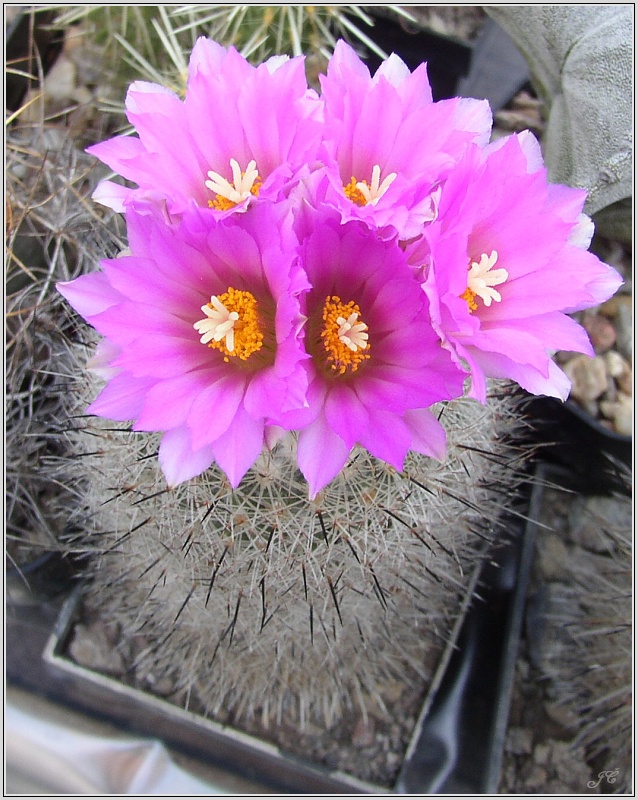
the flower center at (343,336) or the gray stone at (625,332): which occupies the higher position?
the flower center at (343,336)

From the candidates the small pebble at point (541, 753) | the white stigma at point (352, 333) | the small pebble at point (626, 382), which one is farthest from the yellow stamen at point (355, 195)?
the small pebble at point (541, 753)

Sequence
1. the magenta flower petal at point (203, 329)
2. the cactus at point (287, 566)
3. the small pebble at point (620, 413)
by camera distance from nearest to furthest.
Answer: the magenta flower petal at point (203, 329)
the cactus at point (287, 566)
the small pebble at point (620, 413)

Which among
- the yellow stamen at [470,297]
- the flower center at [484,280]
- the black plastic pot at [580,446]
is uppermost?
the flower center at [484,280]

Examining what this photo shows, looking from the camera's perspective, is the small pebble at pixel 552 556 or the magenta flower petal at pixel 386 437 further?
the small pebble at pixel 552 556

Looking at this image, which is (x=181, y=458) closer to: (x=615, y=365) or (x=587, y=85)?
(x=587, y=85)

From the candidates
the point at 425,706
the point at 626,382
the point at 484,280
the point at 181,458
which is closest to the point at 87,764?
the point at 425,706

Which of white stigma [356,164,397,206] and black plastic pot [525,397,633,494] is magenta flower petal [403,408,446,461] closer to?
white stigma [356,164,397,206]

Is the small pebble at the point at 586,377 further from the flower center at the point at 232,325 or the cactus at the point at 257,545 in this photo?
the flower center at the point at 232,325

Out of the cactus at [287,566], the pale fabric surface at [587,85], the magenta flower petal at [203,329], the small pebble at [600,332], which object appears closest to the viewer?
the magenta flower petal at [203,329]
